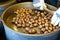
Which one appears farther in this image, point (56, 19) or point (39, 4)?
point (39, 4)

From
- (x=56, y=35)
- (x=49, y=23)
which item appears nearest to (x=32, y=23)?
(x=49, y=23)

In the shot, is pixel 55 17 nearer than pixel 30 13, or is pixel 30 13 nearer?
pixel 55 17

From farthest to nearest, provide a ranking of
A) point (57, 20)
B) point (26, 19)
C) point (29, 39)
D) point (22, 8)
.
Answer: point (22, 8)
point (26, 19)
point (57, 20)
point (29, 39)

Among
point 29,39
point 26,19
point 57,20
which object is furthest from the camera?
point 26,19

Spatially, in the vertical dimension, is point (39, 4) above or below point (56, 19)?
above

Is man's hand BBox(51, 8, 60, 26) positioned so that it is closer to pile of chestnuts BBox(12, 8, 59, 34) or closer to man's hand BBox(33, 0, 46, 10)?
pile of chestnuts BBox(12, 8, 59, 34)

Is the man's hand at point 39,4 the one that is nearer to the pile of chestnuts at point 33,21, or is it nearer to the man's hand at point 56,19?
the pile of chestnuts at point 33,21

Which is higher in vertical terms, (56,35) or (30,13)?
(30,13)

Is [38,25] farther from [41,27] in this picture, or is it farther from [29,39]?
[29,39]

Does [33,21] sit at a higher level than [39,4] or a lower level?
lower
